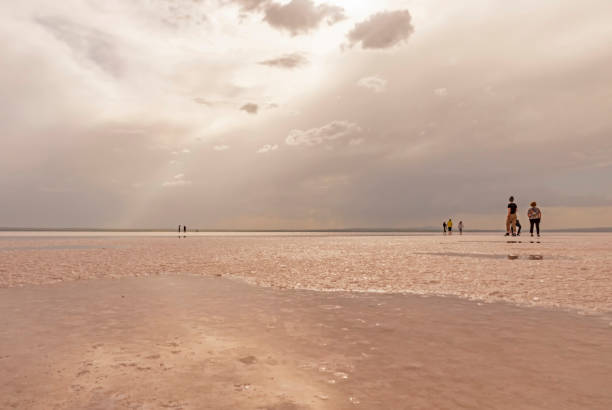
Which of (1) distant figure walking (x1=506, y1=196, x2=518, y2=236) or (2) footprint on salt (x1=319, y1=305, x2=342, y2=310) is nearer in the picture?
(2) footprint on salt (x1=319, y1=305, x2=342, y2=310)

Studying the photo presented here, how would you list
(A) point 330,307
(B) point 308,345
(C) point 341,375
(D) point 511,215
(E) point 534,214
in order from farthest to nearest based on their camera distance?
(D) point 511,215, (E) point 534,214, (A) point 330,307, (B) point 308,345, (C) point 341,375

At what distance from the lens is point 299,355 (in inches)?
154

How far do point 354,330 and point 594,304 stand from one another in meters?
4.06

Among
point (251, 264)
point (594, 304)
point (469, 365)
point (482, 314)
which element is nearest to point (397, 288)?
point (482, 314)

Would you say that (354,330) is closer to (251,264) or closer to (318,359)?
(318,359)

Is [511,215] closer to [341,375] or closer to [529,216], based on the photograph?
[529,216]

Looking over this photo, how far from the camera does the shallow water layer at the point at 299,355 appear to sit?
9.59 ft

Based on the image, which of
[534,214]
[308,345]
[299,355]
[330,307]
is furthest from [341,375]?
[534,214]

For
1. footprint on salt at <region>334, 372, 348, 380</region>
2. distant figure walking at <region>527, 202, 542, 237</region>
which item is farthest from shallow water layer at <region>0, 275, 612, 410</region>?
distant figure walking at <region>527, 202, 542, 237</region>

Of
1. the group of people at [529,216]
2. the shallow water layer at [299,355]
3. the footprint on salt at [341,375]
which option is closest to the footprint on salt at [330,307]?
the shallow water layer at [299,355]

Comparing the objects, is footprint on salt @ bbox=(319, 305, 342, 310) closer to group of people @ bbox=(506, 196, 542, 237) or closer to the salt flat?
the salt flat

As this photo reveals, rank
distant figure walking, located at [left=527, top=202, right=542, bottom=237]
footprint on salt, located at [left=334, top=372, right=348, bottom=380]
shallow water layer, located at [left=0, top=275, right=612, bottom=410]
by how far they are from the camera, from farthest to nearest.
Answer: distant figure walking, located at [left=527, top=202, right=542, bottom=237] → footprint on salt, located at [left=334, top=372, right=348, bottom=380] → shallow water layer, located at [left=0, top=275, right=612, bottom=410]

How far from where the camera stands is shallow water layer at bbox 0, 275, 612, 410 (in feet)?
9.59

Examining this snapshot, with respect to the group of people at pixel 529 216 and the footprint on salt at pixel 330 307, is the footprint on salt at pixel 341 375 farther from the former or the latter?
the group of people at pixel 529 216
